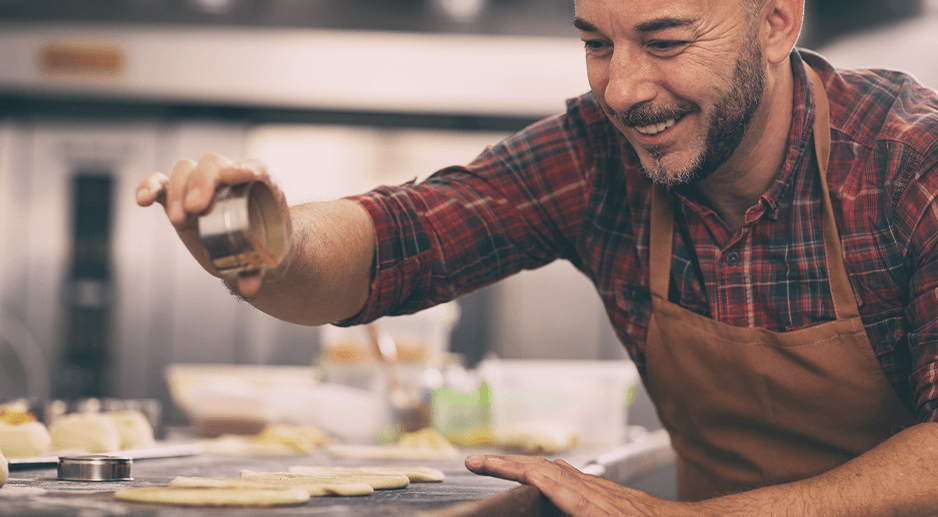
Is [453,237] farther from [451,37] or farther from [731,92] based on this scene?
[451,37]

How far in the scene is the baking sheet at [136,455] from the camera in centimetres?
99

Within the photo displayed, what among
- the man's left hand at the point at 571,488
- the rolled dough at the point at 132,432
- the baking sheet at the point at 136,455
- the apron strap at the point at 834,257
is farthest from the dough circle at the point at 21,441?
the apron strap at the point at 834,257

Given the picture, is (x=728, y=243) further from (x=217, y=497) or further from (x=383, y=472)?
(x=217, y=497)

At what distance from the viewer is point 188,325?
363cm

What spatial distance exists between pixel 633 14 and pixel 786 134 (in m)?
0.34

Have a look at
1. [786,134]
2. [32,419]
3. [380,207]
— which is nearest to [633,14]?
[786,134]

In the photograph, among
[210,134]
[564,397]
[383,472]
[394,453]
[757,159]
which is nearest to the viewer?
[383,472]

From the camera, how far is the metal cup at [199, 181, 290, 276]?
76 centimetres

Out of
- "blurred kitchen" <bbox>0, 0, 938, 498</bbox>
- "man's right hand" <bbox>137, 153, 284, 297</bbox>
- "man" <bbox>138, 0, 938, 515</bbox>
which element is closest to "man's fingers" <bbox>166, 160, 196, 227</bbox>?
"man's right hand" <bbox>137, 153, 284, 297</bbox>

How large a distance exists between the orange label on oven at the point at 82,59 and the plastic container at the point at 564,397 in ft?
8.89

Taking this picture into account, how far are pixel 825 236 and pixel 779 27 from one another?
1.00 feet

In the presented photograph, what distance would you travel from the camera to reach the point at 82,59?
3.73 metres

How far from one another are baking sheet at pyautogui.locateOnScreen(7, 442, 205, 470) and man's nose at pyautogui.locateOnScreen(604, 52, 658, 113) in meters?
0.77

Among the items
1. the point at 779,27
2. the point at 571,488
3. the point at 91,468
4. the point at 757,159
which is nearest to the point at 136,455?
the point at 91,468
